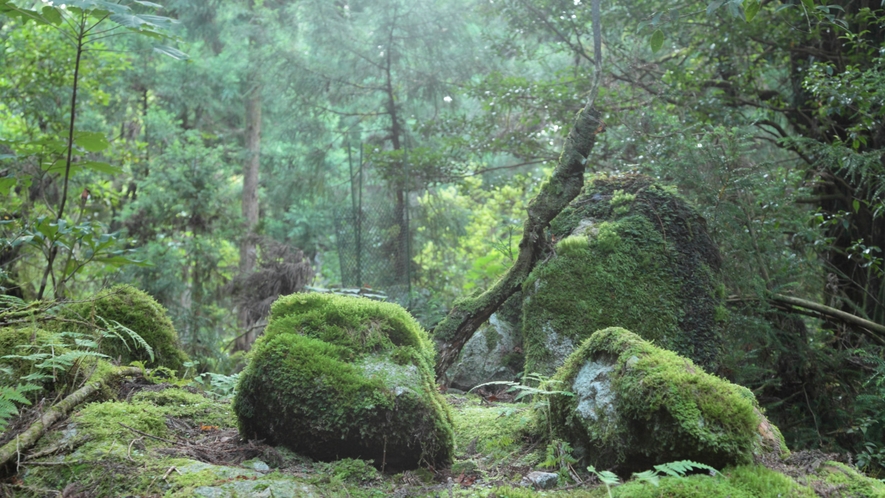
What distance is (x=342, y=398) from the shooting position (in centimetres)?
298

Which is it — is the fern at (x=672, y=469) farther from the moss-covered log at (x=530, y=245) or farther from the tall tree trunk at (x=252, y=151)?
the tall tree trunk at (x=252, y=151)

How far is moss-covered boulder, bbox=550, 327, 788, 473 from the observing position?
2469mm

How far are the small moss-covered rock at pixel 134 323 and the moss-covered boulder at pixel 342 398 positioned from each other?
67.9 inches

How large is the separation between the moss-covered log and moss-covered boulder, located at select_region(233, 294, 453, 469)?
1.47 metres

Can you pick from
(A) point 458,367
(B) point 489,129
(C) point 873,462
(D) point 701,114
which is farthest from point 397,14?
(C) point 873,462

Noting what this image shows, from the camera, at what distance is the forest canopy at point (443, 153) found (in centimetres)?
535

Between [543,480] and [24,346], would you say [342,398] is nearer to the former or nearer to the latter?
[543,480]

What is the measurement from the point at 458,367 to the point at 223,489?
3.52 meters

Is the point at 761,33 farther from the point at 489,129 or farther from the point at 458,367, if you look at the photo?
the point at 458,367

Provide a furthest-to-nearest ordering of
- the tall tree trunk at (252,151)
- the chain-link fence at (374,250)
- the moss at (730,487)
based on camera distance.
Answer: the tall tree trunk at (252,151) < the chain-link fence at (374,250) < the moss at (730,487)

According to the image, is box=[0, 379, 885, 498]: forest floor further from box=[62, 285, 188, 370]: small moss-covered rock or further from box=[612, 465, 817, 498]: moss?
box=[62, 285, 188, 370]: small moss-covered rock

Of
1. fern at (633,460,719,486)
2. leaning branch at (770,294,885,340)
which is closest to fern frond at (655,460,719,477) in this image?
fern at (633,460,719,486)

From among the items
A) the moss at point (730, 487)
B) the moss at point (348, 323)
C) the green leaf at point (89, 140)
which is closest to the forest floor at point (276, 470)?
the moss at point (730, 487)

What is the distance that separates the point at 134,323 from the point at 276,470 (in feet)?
8.12
